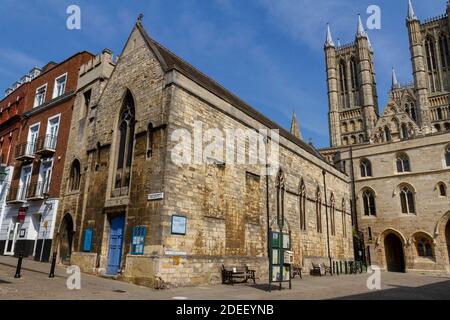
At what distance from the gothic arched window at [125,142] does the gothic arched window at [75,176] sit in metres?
3.85

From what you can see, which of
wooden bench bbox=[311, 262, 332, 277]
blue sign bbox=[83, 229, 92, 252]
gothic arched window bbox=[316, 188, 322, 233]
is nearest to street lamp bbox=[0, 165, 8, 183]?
blue sign bbox=[83, 229, 92, 252]

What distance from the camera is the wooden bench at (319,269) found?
20.5 m

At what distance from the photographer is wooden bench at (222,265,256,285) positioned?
13.9 meters

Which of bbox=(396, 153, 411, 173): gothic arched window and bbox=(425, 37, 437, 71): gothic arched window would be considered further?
bbox=(425, 37, 437, 71): gothic arched window

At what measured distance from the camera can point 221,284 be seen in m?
13.7

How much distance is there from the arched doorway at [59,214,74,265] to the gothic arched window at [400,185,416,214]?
25840 millimetres

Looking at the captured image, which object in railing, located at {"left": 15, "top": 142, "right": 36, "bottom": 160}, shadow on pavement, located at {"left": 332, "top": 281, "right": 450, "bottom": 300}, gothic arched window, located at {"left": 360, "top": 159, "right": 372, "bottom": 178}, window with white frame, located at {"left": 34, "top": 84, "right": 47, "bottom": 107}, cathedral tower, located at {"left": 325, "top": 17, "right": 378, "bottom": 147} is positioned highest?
cathedral tower, located at {"left": 325, "top": 17, "right": 378, "bottom": 147}

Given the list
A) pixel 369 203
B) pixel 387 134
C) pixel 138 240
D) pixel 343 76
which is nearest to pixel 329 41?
pixel 343 76

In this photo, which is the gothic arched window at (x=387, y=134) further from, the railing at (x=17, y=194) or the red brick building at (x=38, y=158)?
the railing at (x=17, y=194)

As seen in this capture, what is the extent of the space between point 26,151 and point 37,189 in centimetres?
328

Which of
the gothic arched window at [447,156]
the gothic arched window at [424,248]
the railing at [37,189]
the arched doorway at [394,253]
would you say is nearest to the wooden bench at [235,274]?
the railing at [37,189]

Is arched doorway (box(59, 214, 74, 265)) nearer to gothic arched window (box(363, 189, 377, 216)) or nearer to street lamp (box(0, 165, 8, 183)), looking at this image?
street lamp (box(0, 165, 8, 183))

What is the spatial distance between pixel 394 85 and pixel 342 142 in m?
26.1

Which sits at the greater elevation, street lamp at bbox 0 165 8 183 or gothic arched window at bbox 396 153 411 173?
gothic arched window at bbox 396 153 411 173
